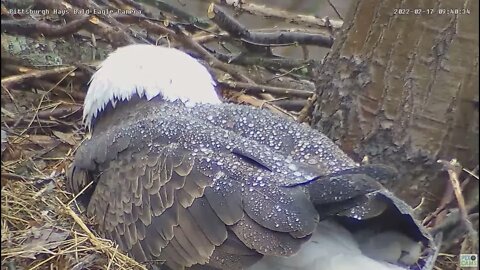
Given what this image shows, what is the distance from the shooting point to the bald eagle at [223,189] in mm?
1799

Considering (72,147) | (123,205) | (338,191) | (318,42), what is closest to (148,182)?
(123,205)

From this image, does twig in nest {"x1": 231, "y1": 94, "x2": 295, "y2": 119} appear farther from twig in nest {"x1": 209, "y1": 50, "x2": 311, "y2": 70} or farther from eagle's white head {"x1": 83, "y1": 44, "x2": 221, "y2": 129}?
eagle's white head {"x1": 83, "y1": 44, "x2": 221, "y2": 129}

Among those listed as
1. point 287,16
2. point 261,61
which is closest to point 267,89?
point 261,61

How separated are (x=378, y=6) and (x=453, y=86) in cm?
37

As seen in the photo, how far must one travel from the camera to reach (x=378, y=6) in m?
2.37

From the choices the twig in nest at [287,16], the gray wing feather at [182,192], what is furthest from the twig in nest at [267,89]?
the gray wing feather at [182,192]

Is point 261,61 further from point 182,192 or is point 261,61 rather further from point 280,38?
point 182,192

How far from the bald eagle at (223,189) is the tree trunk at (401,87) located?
0.75 feet

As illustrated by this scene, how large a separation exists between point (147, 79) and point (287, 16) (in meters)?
0.96

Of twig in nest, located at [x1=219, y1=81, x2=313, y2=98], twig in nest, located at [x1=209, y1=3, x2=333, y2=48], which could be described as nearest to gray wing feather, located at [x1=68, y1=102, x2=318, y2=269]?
twig in nest, located at [x1=219, y1=81, x2=313, y2=98]

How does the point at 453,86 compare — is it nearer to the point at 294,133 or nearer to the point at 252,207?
the point at 294,133

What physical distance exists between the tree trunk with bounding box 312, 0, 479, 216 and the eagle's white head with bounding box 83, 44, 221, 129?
0.39 metres

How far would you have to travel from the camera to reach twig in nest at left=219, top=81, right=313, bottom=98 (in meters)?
3.01

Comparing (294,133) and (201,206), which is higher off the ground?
(294,133)
